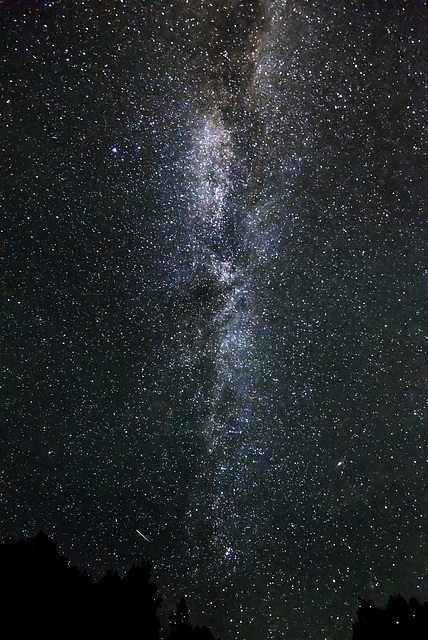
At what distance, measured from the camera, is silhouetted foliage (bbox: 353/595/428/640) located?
50.9 ft

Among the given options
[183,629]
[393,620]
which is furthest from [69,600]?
[393,620]

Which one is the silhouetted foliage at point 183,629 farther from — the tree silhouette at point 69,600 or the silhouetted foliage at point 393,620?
the silhouetted foliage at point 393,620

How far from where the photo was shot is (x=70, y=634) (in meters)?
12.4

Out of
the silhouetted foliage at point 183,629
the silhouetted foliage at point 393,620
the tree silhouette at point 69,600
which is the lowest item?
the silhouetted foliage at point 393,620

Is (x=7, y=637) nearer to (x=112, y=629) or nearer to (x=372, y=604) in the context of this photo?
(x=112, y=629)

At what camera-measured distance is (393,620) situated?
53.2 ft

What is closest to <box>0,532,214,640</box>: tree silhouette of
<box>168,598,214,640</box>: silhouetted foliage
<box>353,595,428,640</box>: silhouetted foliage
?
<box>168,598,214,640</box>: silhouetted foliage

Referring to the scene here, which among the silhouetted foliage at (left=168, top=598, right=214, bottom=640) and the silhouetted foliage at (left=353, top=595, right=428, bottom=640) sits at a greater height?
the silhouetted foliage at (left=168, top=598, right=214, bottom=640)

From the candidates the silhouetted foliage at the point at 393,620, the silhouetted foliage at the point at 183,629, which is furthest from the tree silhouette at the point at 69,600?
the silhouetted foliage at the point at 393,620

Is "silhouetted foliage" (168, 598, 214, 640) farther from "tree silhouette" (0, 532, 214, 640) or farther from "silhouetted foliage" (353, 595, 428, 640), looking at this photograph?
"silhouetted foliage" (353, 595, 428, 640)

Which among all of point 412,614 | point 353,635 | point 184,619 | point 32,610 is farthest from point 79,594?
point 412,614

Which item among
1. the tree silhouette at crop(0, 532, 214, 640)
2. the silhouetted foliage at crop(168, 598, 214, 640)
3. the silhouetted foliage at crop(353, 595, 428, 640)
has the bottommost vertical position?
the silhouetted foliage at crop(353, 595, 428, 640)

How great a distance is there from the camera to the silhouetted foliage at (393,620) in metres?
15.5

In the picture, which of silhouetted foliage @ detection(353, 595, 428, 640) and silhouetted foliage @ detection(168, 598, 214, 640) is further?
silhouetted foliage @ detection(168, 598, 214, 640)
